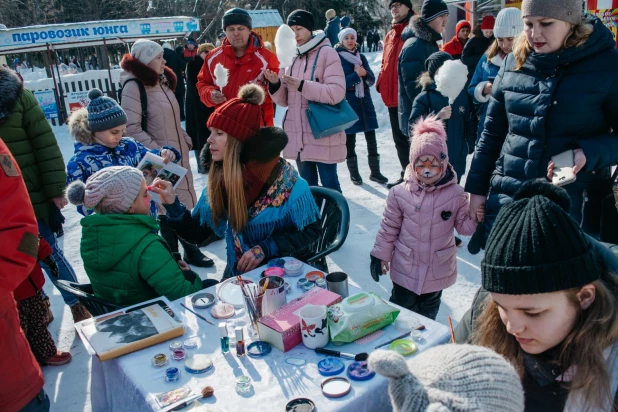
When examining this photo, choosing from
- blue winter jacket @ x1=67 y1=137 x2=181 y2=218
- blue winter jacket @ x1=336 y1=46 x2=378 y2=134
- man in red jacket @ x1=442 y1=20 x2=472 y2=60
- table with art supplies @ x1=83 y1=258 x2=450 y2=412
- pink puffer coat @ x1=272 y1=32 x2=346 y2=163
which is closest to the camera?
table with art supplies @ x1=83 y1=258 x2=450 y2=412

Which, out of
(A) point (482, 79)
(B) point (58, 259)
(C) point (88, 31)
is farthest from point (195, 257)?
(C) point (88, 31)

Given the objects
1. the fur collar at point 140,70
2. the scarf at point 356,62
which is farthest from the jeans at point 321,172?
the scarf at point 356,62

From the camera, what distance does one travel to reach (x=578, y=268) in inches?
48.1

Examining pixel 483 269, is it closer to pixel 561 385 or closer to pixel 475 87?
pixel 561 385

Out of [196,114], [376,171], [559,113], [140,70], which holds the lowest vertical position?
[376,171]

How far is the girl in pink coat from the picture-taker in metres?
2.76

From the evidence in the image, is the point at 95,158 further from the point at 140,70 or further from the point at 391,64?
the point at 391,64

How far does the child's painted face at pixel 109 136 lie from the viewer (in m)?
3.25

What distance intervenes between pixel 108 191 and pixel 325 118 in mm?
2422

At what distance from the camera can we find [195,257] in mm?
4453

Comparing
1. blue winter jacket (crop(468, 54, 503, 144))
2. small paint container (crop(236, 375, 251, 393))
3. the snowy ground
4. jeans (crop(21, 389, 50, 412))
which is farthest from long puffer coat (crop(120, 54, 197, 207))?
small paint container (crop(236, 375, 251, 393))

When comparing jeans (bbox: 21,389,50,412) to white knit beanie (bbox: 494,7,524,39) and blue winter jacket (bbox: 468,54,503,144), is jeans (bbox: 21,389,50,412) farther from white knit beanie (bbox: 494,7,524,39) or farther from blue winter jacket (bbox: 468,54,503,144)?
white knit beanie (bbox: 494,7,524,39)

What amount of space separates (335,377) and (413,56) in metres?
3.81

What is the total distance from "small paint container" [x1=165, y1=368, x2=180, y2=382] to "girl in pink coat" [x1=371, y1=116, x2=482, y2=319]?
1.50m
